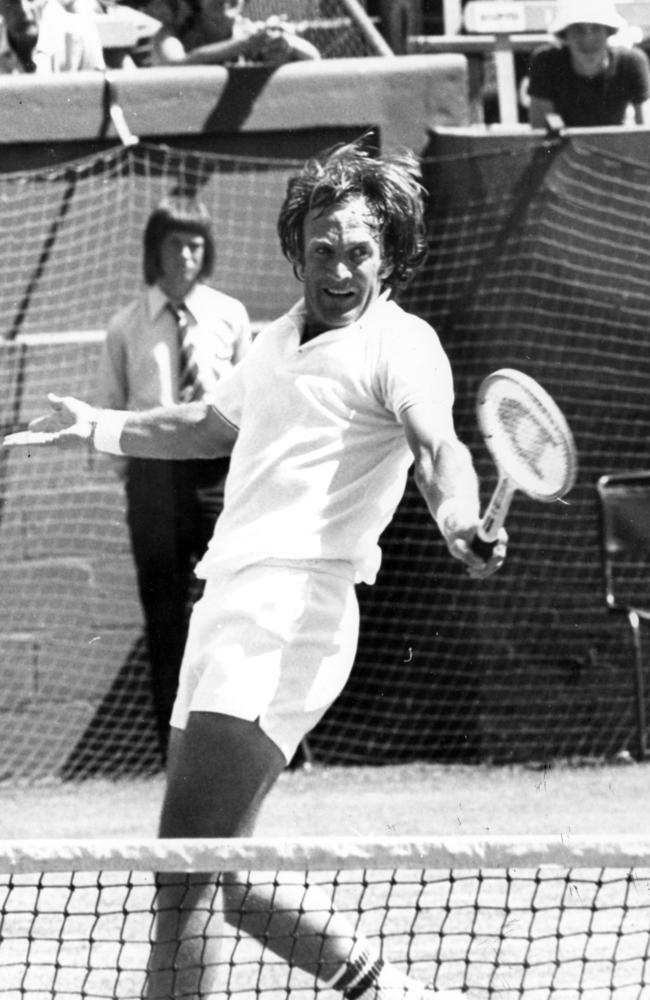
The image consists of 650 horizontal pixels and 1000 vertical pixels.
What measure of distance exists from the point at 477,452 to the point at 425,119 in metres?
1.35

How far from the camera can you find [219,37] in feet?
25.0

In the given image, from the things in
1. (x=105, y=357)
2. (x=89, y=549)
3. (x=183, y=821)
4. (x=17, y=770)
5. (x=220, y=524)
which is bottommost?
(x=17, y=770)

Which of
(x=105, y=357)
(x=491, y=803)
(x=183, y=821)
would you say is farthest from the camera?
(x=105, y=357)

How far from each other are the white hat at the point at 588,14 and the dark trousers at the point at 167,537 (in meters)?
2.23

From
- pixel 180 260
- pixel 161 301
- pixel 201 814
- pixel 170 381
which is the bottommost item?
pixel 170 381

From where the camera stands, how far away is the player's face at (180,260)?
6.90 m

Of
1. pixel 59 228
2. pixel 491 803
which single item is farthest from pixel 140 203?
pixel 491 803

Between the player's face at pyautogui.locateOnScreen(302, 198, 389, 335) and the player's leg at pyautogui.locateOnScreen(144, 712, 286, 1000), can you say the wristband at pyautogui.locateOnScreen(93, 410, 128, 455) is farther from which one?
the player's leg at pyautogui.locateOnScreen(144, 712, 286, 1000)

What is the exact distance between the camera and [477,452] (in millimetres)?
7316

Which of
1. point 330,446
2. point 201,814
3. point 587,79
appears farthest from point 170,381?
point 201,814

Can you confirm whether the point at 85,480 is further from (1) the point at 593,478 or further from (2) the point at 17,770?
(1) the point at 593,478

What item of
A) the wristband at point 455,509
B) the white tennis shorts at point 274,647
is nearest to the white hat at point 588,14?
the white tennis shorts at point 274,647

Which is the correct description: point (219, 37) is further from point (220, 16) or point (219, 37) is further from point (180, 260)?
point (180, 260)

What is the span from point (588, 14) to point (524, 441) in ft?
15.0
